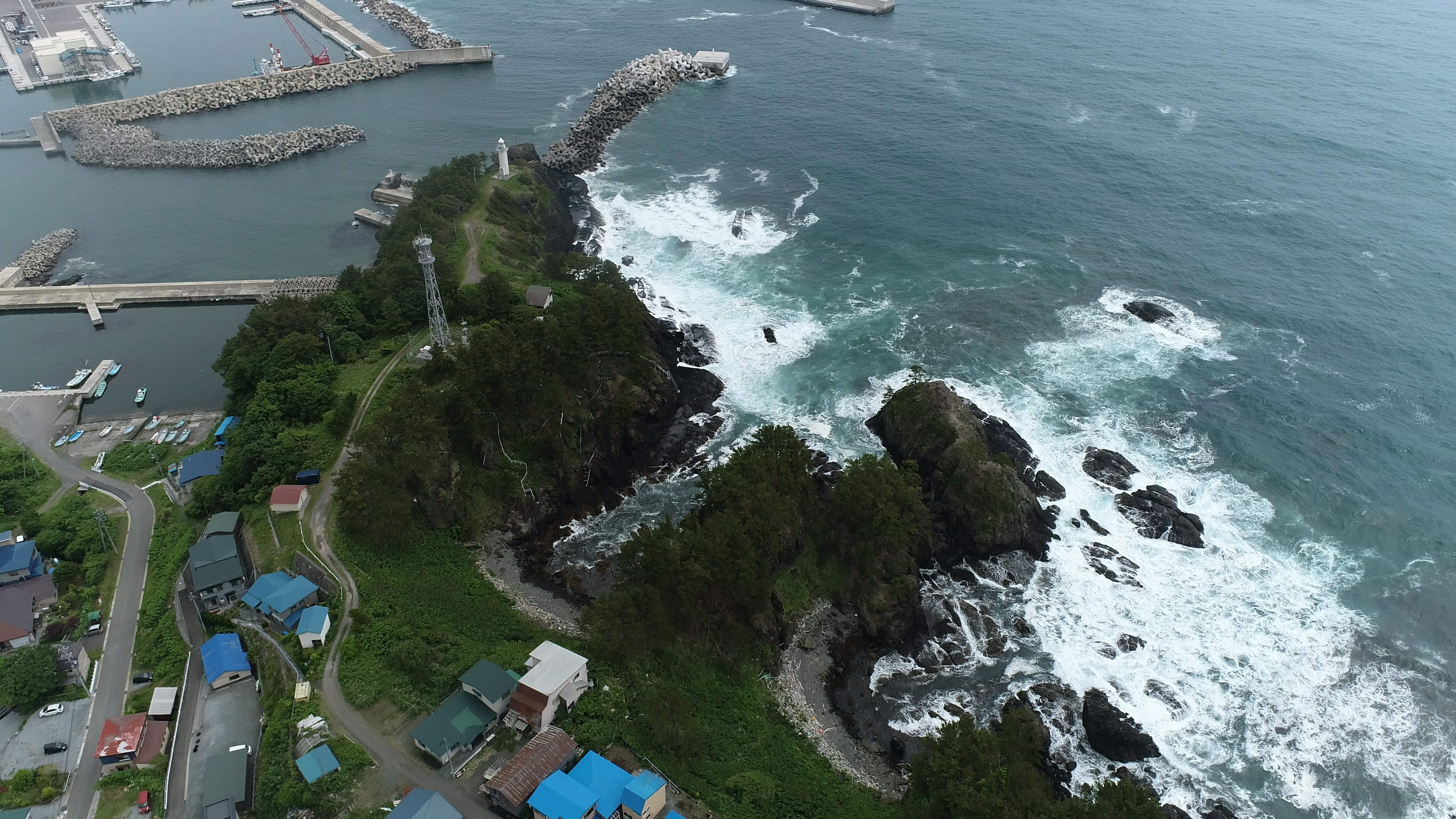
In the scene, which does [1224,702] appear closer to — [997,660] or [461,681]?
[997,660]

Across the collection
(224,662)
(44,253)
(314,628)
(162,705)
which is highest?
(44,253)

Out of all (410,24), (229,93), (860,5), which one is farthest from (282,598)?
(860,5)

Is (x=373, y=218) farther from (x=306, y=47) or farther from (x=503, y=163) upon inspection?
(x=306, y=47)

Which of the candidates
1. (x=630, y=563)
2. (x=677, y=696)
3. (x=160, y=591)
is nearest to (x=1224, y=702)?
(x=677, y=696)

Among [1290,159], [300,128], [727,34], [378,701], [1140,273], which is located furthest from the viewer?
[727,34]

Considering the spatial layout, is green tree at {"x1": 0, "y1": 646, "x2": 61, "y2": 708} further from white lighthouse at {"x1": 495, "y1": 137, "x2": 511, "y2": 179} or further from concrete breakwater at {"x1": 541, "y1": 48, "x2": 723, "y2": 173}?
concrete breakwater at {"x1": 541, "y1": 48, "x2": 723, "y2": 173}

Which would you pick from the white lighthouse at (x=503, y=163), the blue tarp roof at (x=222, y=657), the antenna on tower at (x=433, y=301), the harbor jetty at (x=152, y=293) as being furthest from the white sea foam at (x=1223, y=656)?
the harbor jetty at (x=152, y=293)

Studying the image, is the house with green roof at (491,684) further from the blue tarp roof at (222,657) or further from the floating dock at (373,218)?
the floating dock at (373,218)
